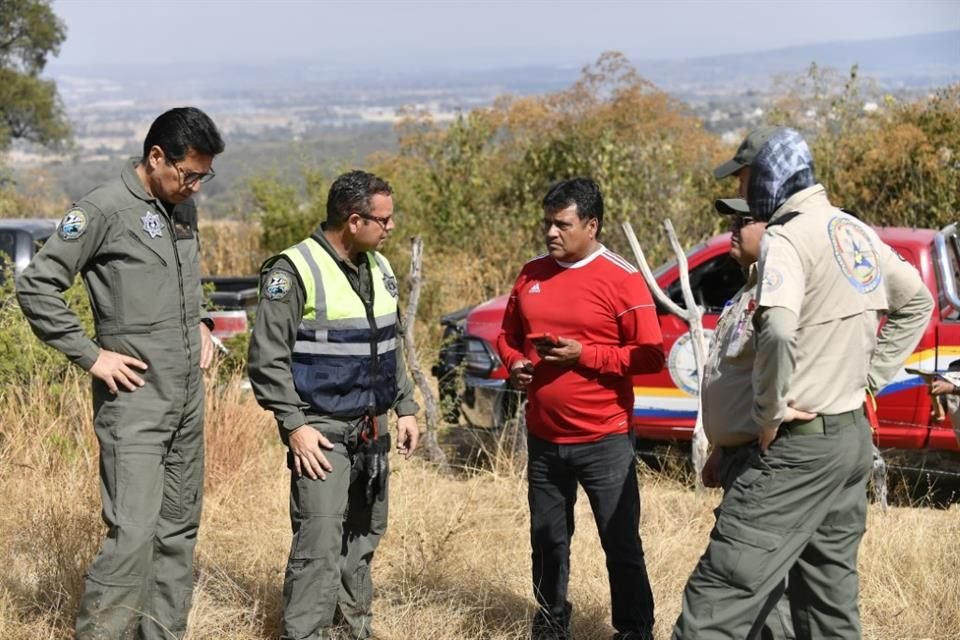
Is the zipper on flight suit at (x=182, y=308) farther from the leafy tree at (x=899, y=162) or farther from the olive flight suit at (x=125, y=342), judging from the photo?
the leafy tree at (x=899, y=162)

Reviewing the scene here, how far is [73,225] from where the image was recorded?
3803mm

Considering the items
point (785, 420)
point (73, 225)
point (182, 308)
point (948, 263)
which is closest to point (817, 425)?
point (785, 420)

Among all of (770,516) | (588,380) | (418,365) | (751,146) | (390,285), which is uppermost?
(751,146)

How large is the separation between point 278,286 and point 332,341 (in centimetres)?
27

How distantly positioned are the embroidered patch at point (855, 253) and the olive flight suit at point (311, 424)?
1.61m

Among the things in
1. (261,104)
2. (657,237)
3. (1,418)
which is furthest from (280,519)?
(261,104)

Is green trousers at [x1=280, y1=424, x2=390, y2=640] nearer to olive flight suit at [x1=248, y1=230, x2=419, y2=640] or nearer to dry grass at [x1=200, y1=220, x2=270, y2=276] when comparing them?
olive flight suit at [x1=248, y1=230, x2=419, y2=640]

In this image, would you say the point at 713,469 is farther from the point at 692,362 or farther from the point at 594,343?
the point at 692,362

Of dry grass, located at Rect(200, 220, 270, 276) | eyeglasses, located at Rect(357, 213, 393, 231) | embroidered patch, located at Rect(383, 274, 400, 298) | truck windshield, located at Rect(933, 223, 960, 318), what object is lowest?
dry grass, located at Rect(200, 220, 270, 276)

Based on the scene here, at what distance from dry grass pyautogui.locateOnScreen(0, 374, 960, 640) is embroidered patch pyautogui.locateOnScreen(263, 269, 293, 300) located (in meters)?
1.38

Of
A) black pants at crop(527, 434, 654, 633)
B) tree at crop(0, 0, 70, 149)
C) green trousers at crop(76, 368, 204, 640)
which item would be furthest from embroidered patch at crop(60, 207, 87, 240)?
tree at crop(0, 0, 70, 149)

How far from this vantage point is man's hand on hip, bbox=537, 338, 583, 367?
13.7 ft

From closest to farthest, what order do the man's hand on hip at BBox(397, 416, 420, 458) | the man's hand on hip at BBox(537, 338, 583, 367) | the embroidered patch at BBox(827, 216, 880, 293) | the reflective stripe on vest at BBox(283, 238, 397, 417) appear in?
the embroidered patch at BBox(827, 216, 880, 293)
the reflective stripe on vest at BBox(283, 238, 397, 417)
the man's hand on hip at BBox(537, 338, 583, 367)
the man's hand on hip at BBox(397, 416, 420, 458)

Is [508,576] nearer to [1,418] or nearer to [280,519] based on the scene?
[280,519]
